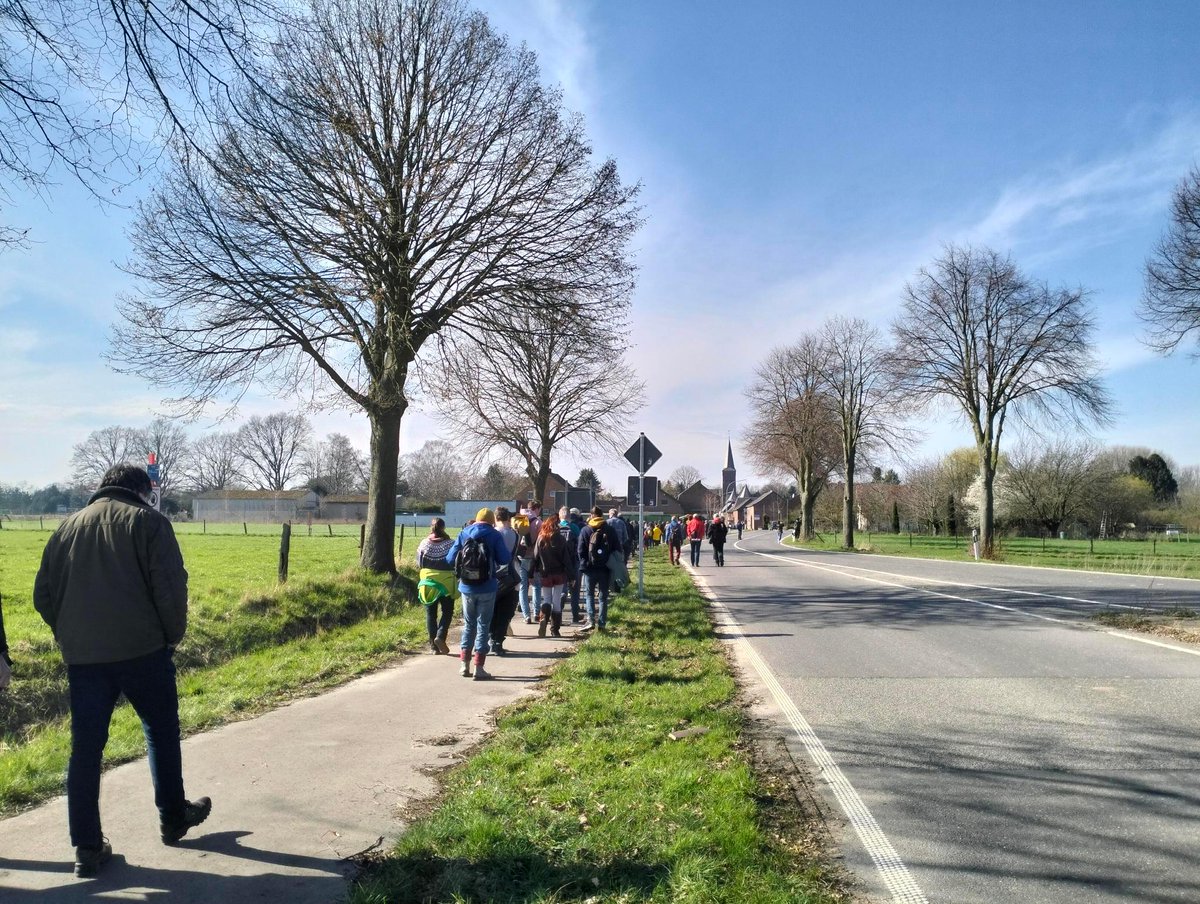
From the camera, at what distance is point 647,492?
18109 millimetres

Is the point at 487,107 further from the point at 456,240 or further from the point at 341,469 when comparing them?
the point at 341,469

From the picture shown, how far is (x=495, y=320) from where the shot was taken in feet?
55.8

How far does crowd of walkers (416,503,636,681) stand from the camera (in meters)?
9.15

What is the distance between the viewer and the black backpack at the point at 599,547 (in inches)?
482

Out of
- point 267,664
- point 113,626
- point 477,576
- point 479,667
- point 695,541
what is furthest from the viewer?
point 695,541

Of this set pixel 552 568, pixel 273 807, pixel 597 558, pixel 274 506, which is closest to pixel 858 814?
pixel 273 807

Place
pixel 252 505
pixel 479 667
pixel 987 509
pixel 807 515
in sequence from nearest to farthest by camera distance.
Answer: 1. pixel 479 667
2. pixel 987 509
3. pixel 807 515
4. pixel 252 505

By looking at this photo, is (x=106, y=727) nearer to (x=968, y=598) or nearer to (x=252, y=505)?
(x=968, y=598)

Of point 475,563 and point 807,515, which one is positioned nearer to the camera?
point 475,563

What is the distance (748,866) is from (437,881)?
141 centimetres

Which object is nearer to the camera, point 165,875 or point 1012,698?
point 165,875

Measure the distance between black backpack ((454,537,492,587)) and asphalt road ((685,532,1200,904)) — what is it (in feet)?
10.6

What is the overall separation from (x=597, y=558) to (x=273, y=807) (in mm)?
7650

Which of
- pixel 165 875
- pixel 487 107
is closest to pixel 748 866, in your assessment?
pixel 165 875
